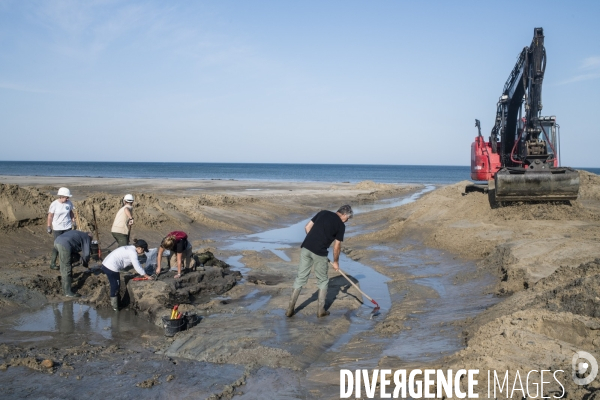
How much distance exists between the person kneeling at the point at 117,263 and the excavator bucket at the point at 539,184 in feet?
35.9

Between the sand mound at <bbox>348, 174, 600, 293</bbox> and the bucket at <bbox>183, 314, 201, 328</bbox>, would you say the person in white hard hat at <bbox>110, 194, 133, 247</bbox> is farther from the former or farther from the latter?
the sand mound at <bbox>348, 174, 600, 293</bbox>

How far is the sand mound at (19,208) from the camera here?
41.2ft

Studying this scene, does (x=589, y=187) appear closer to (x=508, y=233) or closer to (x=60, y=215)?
(x=508, y=233)

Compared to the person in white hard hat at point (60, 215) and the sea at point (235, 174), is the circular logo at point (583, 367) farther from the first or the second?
the sea at point (235, 174)

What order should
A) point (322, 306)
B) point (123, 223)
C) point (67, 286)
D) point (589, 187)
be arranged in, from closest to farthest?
point (322, 306) < point (67, 286) < point (123, 223) < point (589, 187)

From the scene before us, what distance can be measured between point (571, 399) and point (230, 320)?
487 centimetres

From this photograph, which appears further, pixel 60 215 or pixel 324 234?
pixel 60 215

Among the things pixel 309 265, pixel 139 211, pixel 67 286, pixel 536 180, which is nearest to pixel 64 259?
pixel 67 286

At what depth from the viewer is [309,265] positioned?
26.1 feet

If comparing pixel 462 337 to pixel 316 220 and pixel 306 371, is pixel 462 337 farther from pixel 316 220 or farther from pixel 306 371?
pixel 316 220

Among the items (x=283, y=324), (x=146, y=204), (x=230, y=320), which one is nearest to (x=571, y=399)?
(x=283, y=324)

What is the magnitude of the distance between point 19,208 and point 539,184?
14.6 meters

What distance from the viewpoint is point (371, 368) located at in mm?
5465

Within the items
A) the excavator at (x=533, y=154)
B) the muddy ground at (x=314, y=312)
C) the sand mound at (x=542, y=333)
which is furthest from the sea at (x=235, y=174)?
the sand mound at (x=542, y=333)
